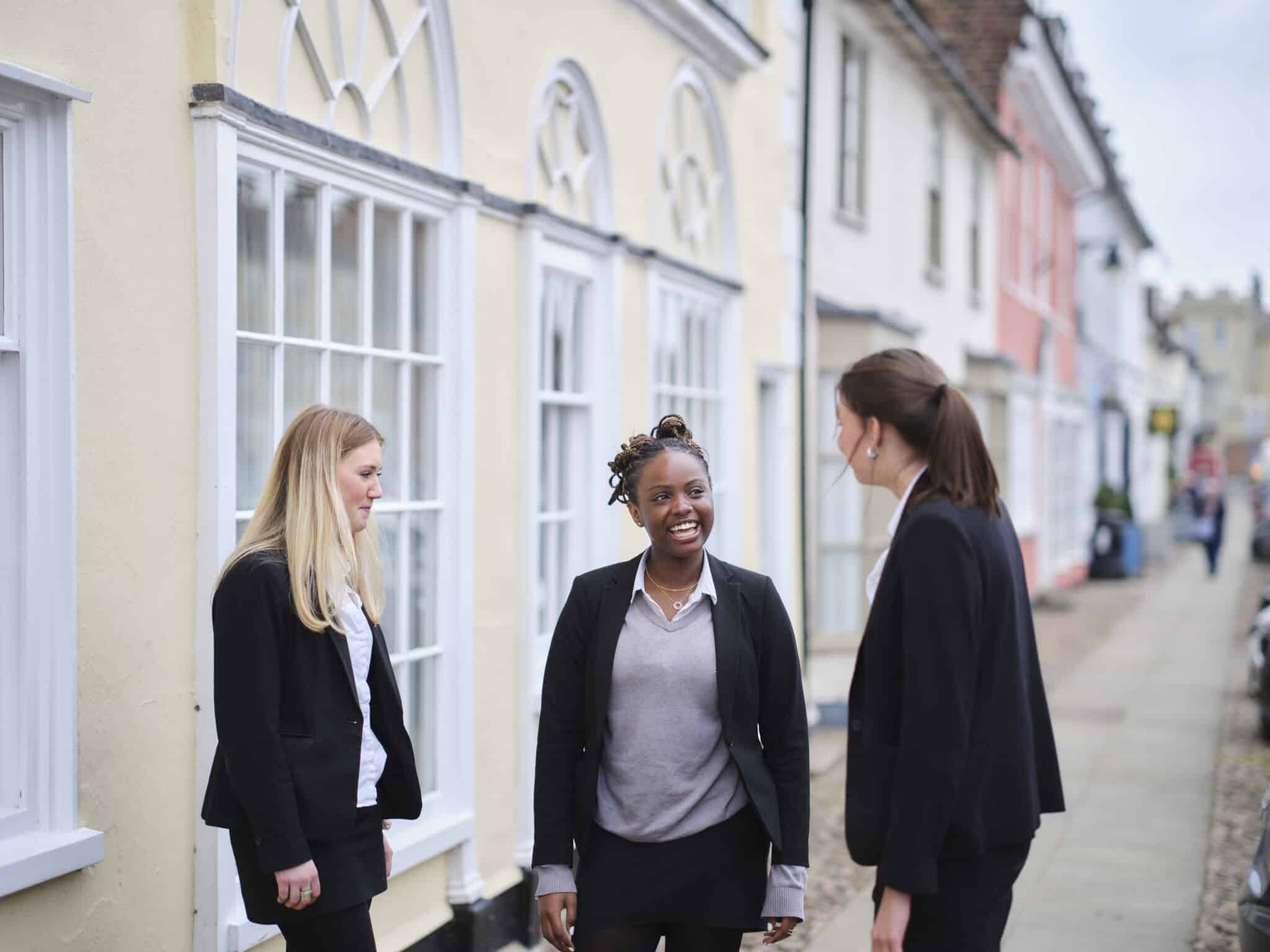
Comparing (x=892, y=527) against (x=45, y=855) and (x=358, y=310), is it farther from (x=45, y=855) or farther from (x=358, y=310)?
(x=358, y=310)

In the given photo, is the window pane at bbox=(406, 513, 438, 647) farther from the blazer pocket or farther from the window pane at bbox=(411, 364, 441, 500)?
the blazer pocket

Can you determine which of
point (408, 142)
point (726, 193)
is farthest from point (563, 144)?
point (726, 193)

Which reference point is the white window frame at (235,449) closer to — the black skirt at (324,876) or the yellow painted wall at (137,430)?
the yellow painted wall at (137,430)

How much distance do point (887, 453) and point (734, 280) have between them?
18.4 ft

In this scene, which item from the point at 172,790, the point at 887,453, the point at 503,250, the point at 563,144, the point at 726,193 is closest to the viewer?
the point at 887,453

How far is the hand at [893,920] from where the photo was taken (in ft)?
9.18

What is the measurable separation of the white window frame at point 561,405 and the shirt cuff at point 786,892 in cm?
235

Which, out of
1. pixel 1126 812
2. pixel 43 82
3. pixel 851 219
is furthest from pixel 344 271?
pixel 851 219

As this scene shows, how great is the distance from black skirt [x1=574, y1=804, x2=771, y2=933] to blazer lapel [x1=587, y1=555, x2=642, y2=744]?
278 mm

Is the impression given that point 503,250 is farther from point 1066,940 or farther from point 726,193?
point 1066,940

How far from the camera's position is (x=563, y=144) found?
6.41 meters

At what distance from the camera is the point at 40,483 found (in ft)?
11.4

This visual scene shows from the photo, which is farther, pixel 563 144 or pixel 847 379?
pixel 563 144

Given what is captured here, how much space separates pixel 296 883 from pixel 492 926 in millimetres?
2641
